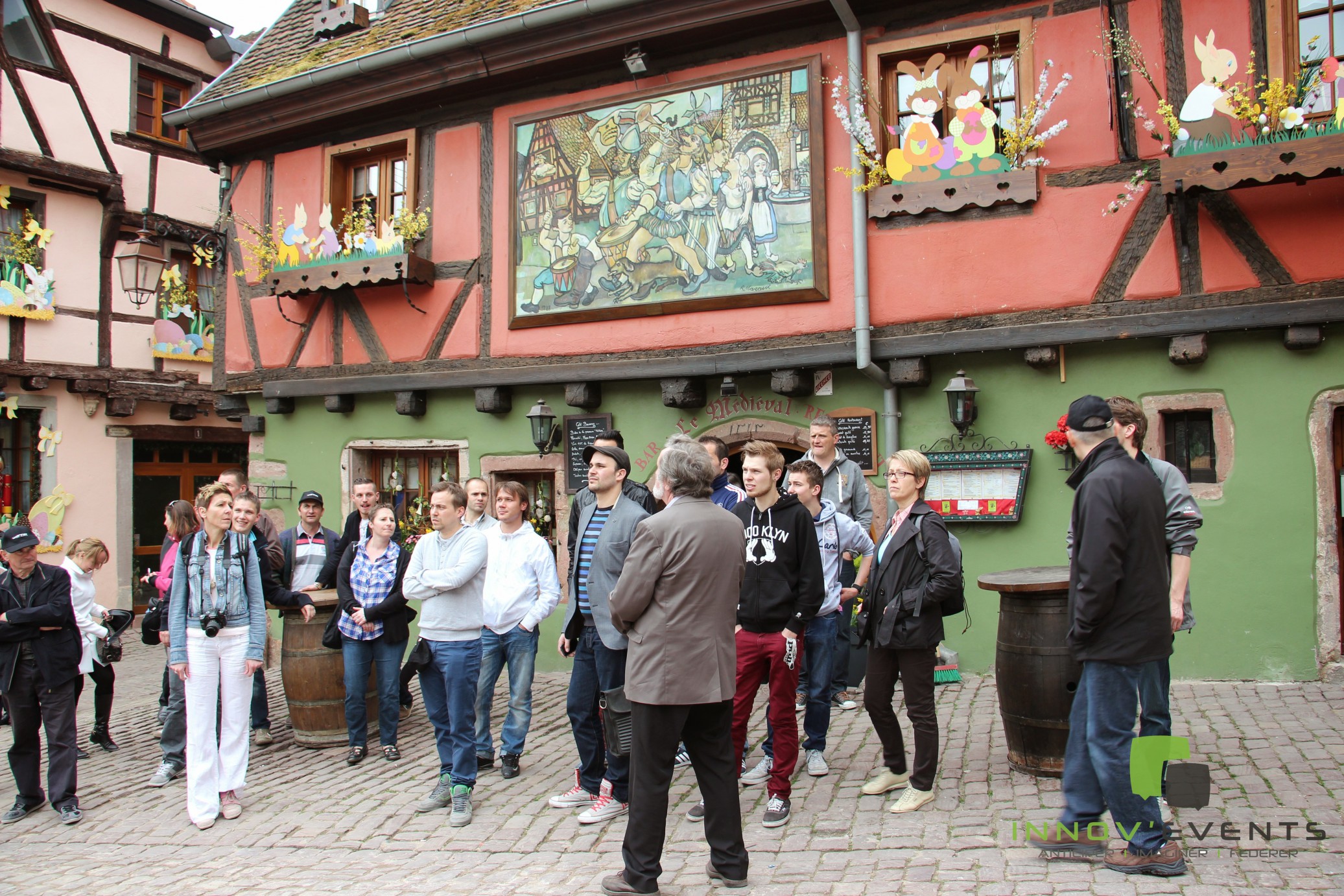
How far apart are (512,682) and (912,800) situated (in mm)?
2225

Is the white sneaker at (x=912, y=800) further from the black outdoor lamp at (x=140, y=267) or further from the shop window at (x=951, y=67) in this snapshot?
the black outdoor lamp at (x=140, y=267)

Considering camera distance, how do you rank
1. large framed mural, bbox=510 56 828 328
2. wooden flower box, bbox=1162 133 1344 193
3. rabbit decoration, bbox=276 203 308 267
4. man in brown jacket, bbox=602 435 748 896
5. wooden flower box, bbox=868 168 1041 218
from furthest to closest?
rabbit decoration, bbox=276 203 308 267, large framed mural, bbox=510 56 828 328, wooden flower box, bbox=868 168 1041 218, wooden flower box, bbox=1162 133 1344 193, man in brown jacket, bbox=602 435 748 896

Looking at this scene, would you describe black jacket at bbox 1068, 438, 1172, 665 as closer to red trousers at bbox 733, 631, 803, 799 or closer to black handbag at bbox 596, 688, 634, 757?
red trousers at bbox 733, 631, 803, 799

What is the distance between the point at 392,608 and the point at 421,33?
570 centimetres

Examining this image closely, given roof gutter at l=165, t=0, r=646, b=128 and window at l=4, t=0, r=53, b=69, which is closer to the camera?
roof gutter at l=165, t=0, r=646, b=128

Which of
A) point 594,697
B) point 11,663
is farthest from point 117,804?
point 594,697

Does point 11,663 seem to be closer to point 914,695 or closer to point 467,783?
point 467,783

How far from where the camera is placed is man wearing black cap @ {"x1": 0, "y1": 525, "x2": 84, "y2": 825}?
5.21m

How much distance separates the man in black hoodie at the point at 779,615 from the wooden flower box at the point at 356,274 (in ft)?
17.8

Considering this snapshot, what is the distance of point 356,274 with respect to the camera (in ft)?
29.4

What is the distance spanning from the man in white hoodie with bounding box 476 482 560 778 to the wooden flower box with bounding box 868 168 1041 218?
3463 millimetres

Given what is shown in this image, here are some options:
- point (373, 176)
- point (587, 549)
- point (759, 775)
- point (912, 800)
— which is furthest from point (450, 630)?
point (373, 176)

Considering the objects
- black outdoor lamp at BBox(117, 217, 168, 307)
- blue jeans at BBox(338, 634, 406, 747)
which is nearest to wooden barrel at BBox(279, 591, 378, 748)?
blue jeans at BBox(338, 634, 406, 747)

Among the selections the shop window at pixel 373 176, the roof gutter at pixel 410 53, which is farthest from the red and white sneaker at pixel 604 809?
the shop window at pixel 373 176
